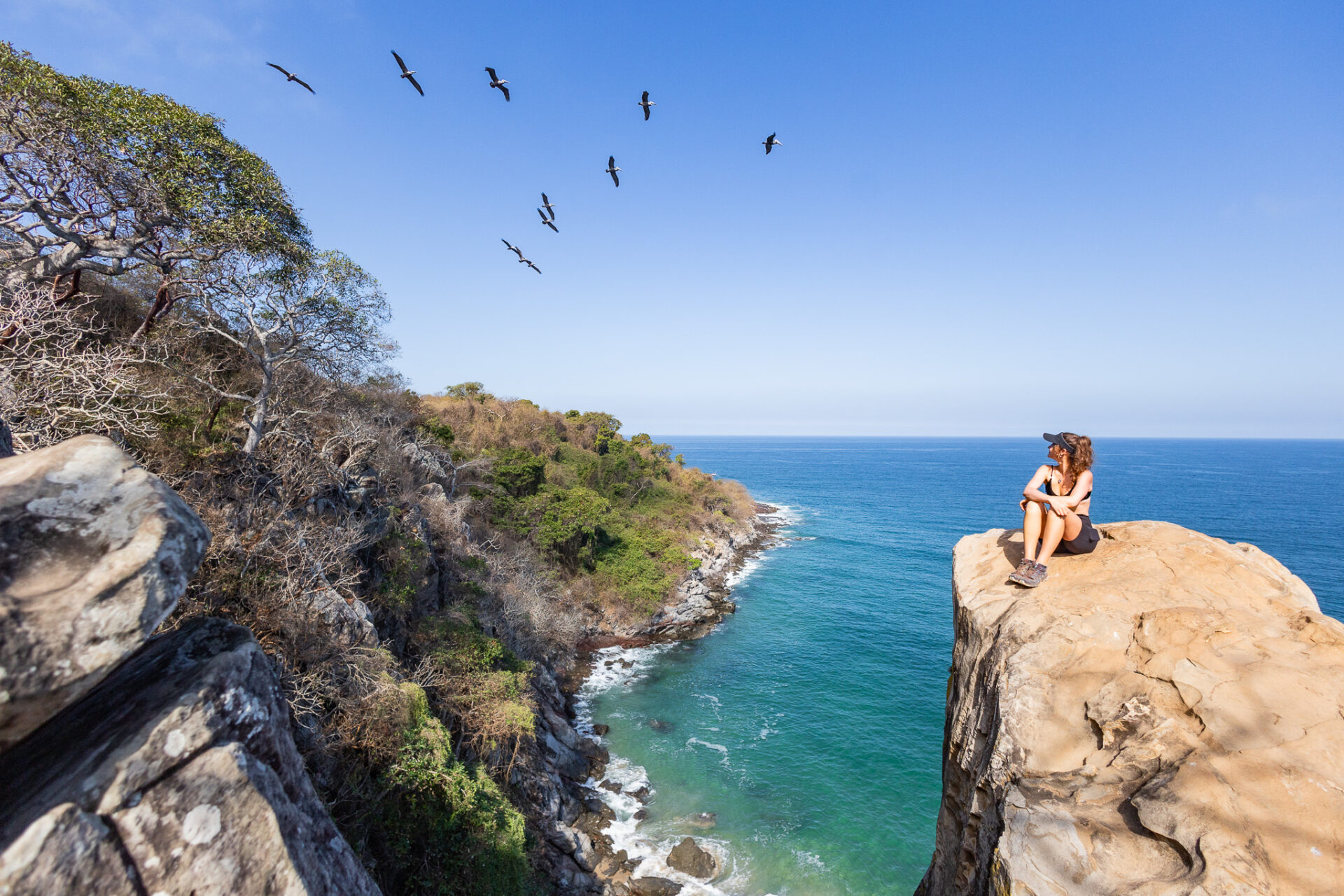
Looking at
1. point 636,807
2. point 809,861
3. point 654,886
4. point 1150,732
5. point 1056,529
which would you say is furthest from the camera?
point 636,807

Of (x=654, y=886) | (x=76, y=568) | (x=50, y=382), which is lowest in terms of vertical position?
(x=654, y=886)

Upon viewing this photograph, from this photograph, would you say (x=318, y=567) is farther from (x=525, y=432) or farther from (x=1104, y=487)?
(x=1104, y=487)

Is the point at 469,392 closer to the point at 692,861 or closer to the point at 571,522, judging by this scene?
the point at 571,522

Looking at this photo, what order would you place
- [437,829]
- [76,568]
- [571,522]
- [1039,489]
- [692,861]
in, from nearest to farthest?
[76,568] → [1039,489] → [437,829] → [692,861] → [571,522]

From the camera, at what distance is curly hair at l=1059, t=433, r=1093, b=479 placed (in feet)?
19.9

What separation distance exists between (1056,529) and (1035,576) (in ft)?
1.98

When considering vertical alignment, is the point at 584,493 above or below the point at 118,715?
below

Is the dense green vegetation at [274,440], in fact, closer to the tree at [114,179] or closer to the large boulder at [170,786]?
the tree at [114,179]

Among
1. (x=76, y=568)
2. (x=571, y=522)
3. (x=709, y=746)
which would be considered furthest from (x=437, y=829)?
(x=571, y=522)

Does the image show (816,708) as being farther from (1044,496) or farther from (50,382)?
(50,382)

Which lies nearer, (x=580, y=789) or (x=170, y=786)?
(x=170, y=786)

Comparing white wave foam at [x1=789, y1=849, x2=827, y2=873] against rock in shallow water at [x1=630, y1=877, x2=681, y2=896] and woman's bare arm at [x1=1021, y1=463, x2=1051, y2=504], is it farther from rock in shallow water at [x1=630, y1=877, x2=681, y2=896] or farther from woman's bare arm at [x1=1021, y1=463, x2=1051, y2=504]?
woman's bare arm at [x1=1021, y1=463, x2=1051, y2=504]

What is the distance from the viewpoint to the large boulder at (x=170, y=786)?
9.79ft

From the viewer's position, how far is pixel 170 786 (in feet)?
11.1
